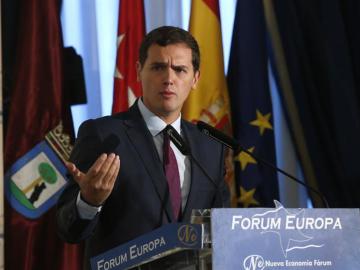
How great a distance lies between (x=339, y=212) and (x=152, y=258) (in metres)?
0.45

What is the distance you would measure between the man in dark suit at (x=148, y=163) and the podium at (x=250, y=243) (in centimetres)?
43

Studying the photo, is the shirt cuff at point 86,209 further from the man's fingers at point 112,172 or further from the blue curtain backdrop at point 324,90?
the blue curtain backdrop at point 324,90

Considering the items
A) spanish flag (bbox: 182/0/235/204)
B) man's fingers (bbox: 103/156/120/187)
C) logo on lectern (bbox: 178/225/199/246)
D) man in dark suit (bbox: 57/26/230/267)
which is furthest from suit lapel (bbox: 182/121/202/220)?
spanish flag (bbox: 182/0/235/204)

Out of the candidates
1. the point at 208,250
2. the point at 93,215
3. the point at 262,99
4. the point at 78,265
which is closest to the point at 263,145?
the point at 262,99

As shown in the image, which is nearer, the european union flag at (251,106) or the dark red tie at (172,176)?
the dark red tie at (172,176)

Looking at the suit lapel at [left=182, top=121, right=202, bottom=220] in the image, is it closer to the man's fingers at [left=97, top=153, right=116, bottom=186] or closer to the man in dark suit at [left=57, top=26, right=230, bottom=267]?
the man in dark suit at [left=57, top=26, right=230, bottom=267]

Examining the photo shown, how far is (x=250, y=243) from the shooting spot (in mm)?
1571

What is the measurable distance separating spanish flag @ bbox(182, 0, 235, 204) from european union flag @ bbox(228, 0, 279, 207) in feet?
0.30

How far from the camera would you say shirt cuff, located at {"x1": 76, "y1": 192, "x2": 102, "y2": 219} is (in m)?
1.99

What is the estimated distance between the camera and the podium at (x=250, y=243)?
60.0 inches

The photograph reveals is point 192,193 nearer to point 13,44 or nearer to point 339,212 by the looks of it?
point 339,212

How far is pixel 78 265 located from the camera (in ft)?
11.9

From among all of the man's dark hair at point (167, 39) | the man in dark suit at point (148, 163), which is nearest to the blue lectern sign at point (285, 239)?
the man in dark suit at point (148, 163)

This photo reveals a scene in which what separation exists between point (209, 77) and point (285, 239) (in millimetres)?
2427
